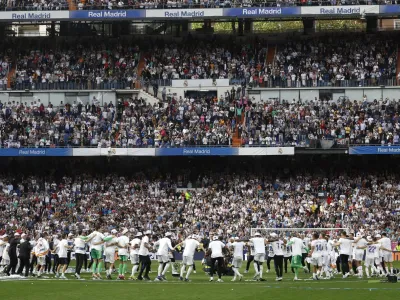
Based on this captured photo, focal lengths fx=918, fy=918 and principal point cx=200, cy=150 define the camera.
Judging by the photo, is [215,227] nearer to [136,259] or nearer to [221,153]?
[221,153]

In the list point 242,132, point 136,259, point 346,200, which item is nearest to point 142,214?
point 242,132

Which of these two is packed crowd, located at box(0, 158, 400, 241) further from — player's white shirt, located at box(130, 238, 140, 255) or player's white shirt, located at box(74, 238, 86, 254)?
player's white shirt, located at box(74, 238, 86, 254)

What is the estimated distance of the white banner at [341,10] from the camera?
198 ft

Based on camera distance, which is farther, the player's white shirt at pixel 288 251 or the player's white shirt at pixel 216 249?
the player's white shirt at pixel 288 251

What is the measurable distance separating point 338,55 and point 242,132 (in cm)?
962

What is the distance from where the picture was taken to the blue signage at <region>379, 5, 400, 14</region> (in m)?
60.2

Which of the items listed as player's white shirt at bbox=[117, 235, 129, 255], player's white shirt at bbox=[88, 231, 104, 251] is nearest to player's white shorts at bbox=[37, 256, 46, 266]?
player's white shirt at bbox=[88, 231, 104, 251]

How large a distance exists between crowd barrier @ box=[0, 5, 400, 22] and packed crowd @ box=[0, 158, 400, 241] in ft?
33.3

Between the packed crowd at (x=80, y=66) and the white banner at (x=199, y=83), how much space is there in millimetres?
3196

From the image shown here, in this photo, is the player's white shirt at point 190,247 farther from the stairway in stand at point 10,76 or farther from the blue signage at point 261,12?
the stairway in stand at point 10,76

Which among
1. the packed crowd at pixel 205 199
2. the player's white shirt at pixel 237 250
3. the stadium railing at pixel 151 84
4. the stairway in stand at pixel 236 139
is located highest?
the stadium railing at pixel 151 84

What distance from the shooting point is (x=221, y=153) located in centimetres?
5719

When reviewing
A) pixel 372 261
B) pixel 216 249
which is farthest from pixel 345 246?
pixel 216 249

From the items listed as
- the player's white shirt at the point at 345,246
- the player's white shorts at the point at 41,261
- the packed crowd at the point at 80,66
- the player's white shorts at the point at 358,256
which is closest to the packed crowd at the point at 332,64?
the packed crowd at the point at 80,66
